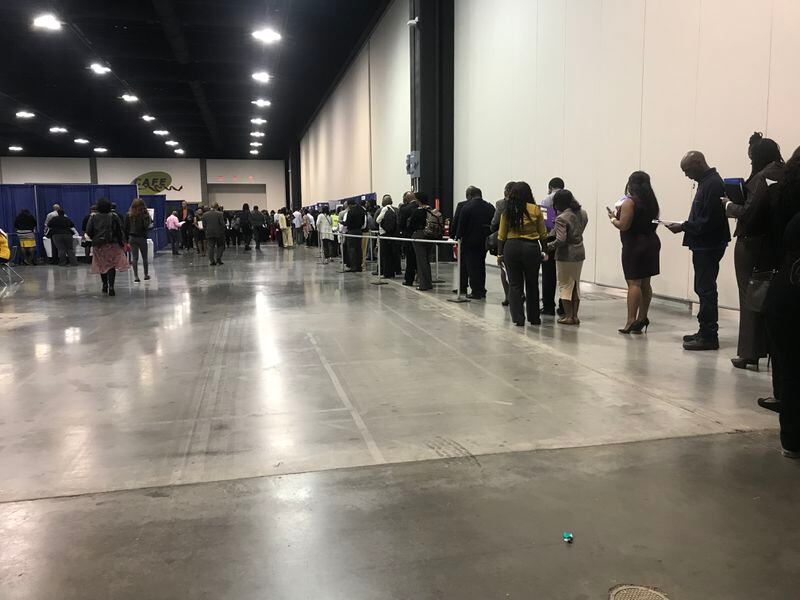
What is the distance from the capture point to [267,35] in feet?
50.9

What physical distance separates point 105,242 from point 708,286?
876cm

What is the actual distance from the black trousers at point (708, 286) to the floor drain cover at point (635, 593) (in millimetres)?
3905

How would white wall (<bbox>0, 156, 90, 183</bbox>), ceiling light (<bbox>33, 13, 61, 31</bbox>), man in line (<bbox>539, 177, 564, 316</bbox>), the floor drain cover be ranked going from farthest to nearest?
white wall (<bbox>0, 156, 90, 183</bbox>), ceiling light (<bbox>33, 13, 61, 31</bbox>), man in line (<bbox>539, 177, 564, 316</bbox>), the floor drain cover

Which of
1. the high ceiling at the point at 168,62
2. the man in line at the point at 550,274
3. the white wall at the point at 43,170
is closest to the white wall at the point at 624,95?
the man in line at the point at 550,274

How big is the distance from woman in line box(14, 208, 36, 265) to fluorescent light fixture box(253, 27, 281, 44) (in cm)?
817

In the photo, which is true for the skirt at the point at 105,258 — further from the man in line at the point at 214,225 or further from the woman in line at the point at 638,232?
the woman in line at the point at 638,232

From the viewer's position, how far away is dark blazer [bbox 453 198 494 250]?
27.2 ft

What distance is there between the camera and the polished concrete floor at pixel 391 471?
2.10m

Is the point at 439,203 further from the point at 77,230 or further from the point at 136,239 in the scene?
the point at 77,230

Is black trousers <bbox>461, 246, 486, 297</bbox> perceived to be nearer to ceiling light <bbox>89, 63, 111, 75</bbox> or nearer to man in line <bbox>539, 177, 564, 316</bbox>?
man in line <bbox>539, 177, 564, 316</bbox>

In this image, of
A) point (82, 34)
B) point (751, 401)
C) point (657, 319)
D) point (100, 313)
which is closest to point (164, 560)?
point (751, 401)

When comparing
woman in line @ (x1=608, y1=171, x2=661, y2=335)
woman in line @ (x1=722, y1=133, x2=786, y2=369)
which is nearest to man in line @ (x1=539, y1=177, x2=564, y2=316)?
woman in line @ (x1=608, y1=171, x2=661, y2=335)

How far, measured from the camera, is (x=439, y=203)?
47.8 ft

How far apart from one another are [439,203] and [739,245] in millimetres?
10096
